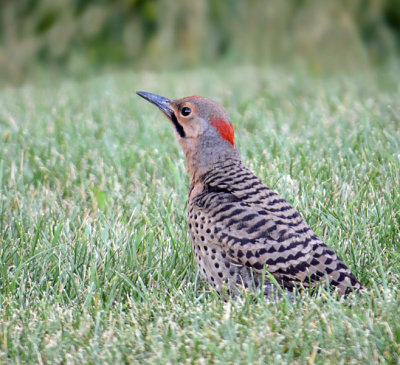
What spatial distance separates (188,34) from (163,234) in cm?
657

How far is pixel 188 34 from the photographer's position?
32.5ft

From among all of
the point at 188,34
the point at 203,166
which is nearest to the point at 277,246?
the point at 203,166

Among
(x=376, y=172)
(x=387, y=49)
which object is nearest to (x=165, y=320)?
(x=376, y=172)

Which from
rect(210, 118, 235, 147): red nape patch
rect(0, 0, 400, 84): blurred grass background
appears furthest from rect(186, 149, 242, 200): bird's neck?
rect(0, 0, 400, 84): blurred grass background

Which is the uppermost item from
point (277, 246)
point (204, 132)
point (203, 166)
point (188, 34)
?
point (188, 34)

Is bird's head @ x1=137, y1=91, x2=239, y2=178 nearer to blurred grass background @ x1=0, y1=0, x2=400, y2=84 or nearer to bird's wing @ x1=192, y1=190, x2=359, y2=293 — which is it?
bird's wing @ x1=192, y1=190, x2=359, y2=293

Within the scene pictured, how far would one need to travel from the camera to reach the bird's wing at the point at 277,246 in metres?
3.11

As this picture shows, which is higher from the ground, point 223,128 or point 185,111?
point 185,111

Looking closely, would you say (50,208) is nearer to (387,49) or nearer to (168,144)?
(168,144)

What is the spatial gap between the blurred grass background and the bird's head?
548 cm

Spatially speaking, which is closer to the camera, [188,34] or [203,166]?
[203,166]

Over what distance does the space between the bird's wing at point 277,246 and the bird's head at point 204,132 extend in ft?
1.53

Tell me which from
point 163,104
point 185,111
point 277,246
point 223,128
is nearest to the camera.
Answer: point 277,246

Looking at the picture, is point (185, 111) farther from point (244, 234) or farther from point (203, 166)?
point (244, 234)
